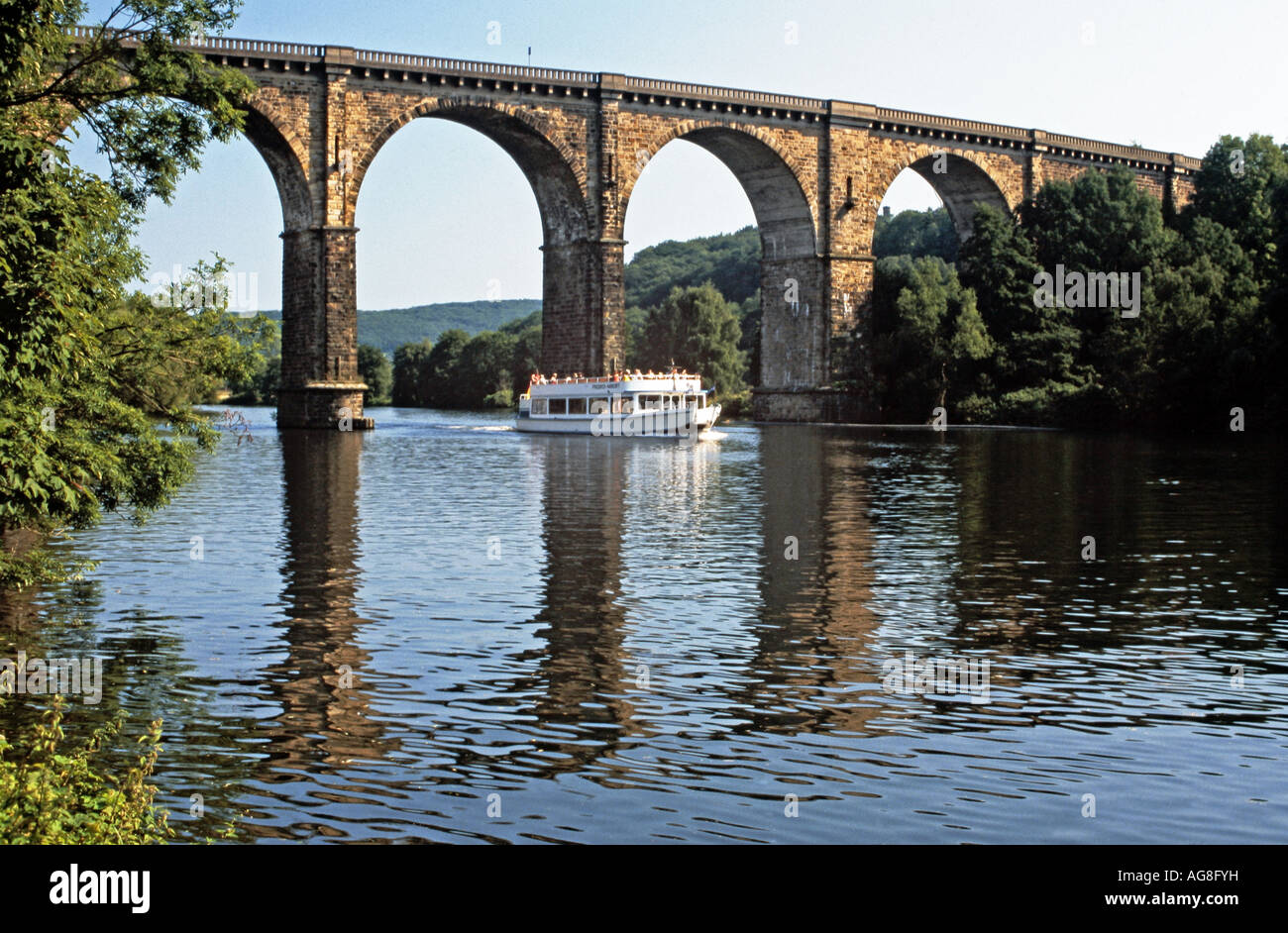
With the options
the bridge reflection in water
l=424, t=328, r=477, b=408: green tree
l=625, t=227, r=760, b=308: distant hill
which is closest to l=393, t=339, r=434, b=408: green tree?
l=424, t=328, r=477, b=408: green tree

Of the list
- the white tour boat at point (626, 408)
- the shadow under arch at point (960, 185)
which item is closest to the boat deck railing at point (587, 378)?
the white tour boat at point (626, 408)

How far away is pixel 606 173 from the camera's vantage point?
66.2 metres

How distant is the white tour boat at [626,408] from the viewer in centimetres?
6488

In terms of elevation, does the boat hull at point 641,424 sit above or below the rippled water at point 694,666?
above

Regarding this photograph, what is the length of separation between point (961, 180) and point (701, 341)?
34366 mm

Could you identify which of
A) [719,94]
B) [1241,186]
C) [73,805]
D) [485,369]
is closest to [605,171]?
[719,94]

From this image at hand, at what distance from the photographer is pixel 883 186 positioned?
7725cm

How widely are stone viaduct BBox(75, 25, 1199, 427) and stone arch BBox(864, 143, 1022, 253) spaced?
4.4 inches

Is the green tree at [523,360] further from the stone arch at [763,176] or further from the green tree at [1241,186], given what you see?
the green tree at [1241,186]

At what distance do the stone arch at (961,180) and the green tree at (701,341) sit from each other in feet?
93.8

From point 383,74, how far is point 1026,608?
49608 mm

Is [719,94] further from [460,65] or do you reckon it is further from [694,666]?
[694,666]

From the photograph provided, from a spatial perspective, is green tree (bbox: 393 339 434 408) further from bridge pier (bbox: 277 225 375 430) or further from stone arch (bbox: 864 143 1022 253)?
bridge pier (bbox: 277 225 375 430)
